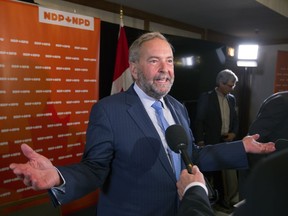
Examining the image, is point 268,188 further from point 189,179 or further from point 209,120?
point 209,120

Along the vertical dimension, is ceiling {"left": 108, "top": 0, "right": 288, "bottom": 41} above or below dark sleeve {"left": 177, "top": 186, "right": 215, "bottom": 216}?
above

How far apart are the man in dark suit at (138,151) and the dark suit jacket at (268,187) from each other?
79 cm

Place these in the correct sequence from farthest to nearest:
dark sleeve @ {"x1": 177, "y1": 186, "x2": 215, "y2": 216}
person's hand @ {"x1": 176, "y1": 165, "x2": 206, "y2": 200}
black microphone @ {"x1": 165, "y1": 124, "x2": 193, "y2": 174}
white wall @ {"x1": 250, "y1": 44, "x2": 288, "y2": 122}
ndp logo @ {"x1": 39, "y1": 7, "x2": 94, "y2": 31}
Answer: white wall @ {"x1": 250, "y1": 44, "x2": 288, "y2": 122}
ndp logo @ {"x1": 39, "y1": 7, "x2": 94, "y2": 31}
black microphone @ {"x1": 165, "y1": 124, "x2": 193, "y2": 174}
person's hand @ {"x1": 176, "y1": 165, "x2": 206, "y2": 200}
dark sleeve @ {"x1": 177, "y1": 186, "x2": 215, "y2": 216}

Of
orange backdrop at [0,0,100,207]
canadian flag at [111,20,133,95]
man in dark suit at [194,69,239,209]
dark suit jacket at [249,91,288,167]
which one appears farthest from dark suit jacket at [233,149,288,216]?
man in dark suit at [194,69,239,209]

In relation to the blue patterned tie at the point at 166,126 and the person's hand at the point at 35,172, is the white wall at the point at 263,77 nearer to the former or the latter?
the blue patterned tie at the point at 166,126

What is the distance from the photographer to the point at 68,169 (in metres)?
1.08

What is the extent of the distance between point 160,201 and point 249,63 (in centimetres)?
455

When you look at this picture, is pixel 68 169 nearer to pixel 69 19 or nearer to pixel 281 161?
pixel 281 161

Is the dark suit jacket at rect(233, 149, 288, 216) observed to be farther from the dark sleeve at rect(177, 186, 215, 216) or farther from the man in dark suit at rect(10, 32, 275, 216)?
the man in dark suit at rect(10, 32, 275, 216)

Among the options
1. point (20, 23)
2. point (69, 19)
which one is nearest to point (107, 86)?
point (69, 19)

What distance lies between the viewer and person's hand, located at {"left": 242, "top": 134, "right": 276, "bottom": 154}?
1.30 meters

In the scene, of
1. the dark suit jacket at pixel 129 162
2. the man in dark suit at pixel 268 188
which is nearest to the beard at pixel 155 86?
the dark suit jacket at pixel 129 162

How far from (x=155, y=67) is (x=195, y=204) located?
0.85 metres

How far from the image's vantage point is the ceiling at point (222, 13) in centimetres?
309
